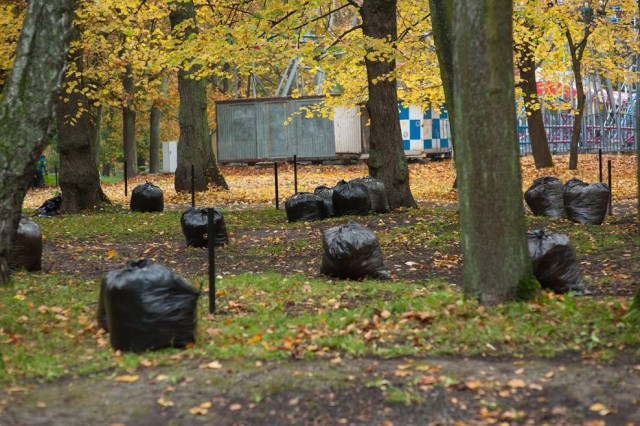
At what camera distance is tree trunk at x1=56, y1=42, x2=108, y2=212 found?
2064cm

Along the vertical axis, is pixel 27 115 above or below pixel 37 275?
above

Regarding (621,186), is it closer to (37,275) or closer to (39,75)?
(37,275)

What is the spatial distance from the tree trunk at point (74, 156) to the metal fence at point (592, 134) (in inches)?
844

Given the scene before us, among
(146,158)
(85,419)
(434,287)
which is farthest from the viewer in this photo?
(146,158)

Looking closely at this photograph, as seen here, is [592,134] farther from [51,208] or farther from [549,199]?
[51,208]

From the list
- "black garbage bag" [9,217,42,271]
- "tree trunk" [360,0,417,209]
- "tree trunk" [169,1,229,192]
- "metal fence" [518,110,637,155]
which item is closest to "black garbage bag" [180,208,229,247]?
"black garbage bag" [9,217,42,271]

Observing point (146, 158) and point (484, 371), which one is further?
point (146, 158)

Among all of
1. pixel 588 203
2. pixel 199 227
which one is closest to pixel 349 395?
pixel 199 227

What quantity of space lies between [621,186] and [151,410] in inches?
809

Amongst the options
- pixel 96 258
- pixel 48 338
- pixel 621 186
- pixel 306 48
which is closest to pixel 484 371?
pixel 48 338

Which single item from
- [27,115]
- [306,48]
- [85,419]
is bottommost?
[85,419]

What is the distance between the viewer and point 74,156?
68.1 feet

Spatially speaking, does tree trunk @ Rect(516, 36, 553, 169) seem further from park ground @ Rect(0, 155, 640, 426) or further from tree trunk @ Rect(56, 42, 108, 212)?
park ground @ Rect(0, 155, 640, 426)

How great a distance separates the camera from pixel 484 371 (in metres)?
6.36
